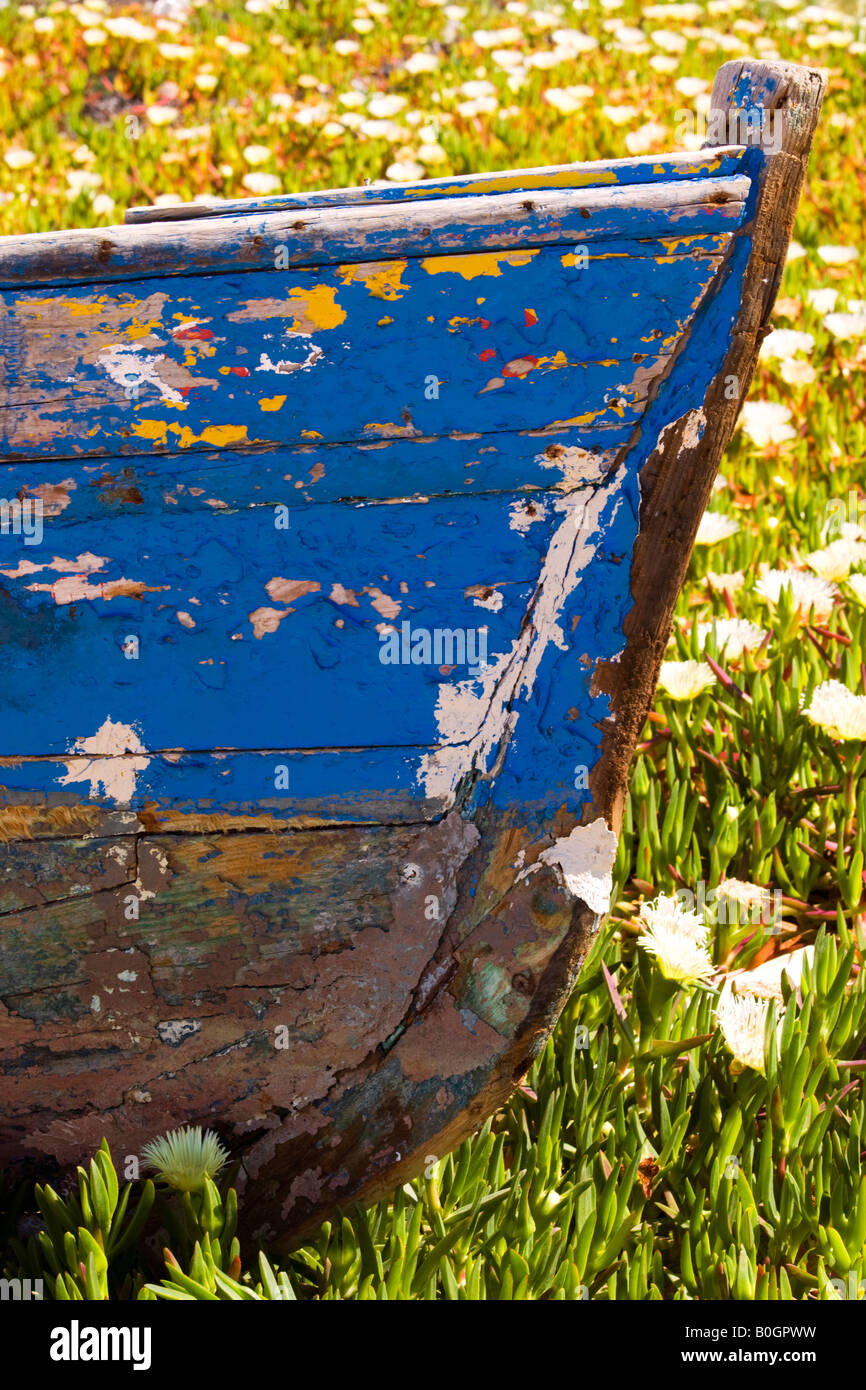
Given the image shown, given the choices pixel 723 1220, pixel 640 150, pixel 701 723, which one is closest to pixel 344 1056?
pixel 723 1220

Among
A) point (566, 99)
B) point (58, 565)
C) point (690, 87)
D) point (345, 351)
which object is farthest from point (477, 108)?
point (58, 565)

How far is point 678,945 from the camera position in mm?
1361

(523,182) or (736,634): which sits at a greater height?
(523,182)

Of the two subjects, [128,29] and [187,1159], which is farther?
[128,29]

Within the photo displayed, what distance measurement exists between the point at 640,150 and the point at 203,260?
140 inches

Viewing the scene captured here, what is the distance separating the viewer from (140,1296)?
117 centimetres

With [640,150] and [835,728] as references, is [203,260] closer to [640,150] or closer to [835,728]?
[835,728]

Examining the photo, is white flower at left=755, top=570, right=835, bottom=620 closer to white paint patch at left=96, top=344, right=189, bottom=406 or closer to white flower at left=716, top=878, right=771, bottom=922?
white flower at left=716, top=878, right=771, bottom=922

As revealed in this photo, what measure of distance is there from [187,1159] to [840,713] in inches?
45.4

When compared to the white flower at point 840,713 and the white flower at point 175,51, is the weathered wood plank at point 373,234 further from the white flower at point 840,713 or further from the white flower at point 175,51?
the white flower at point 175,51

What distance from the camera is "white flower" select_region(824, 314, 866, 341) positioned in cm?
317

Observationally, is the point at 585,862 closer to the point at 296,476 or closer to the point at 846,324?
the point at 296,476

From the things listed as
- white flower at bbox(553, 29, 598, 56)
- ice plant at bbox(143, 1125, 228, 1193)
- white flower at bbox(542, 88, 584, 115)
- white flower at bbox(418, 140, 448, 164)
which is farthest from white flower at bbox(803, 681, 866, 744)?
white flower at bbox(553, 29, 598, 56)

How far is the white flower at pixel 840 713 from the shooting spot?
1.74 m
